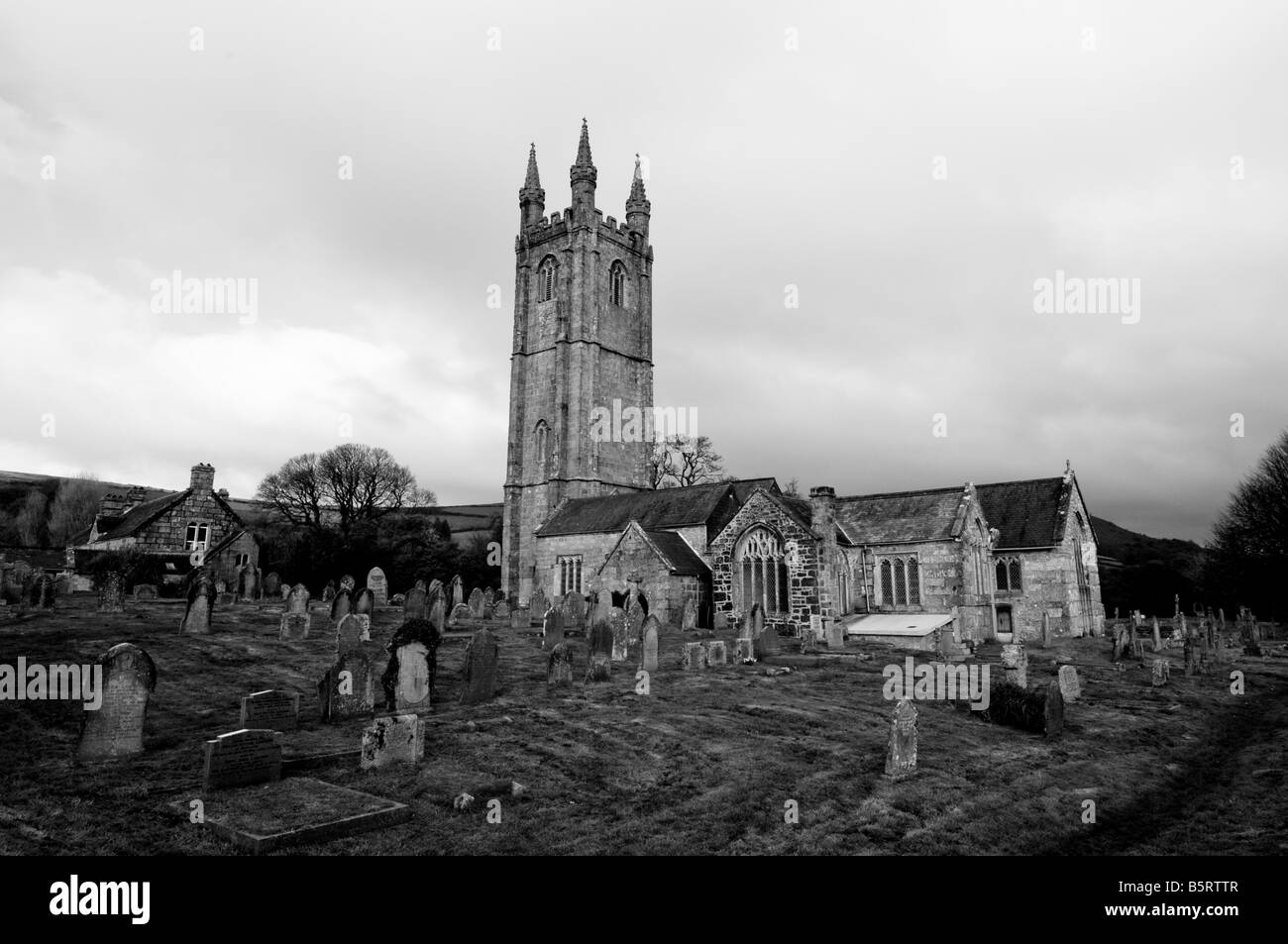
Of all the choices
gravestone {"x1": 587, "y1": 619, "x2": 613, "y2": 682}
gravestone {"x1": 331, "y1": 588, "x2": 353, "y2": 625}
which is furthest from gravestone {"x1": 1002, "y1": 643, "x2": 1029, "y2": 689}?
gravestone {"x1": 331, "y1": 588, "x2": 353, "y2": 625}

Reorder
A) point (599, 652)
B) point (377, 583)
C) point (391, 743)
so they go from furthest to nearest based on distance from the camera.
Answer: point (377, 583)
point (599, 652)
point (391, 743)

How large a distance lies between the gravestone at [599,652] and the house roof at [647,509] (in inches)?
602

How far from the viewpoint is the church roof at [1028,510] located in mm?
31922

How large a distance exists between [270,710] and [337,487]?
49.1 m

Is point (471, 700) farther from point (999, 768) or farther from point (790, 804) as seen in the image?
point (999, 768)

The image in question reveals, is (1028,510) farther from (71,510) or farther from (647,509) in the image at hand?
(71,510)

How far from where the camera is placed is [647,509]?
126 feet

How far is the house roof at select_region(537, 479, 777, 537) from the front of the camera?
35.9 m

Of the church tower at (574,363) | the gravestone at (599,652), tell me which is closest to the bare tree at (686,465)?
the church tower at (574,363)

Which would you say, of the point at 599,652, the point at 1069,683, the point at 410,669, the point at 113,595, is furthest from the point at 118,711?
the point at 1069,683

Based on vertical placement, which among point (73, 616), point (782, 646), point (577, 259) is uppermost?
point (577, 259)
